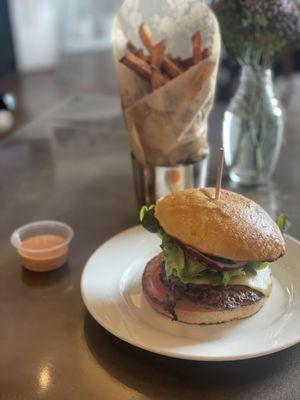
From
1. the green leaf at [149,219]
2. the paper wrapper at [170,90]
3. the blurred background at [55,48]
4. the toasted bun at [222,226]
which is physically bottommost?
the blurred background at [55,48]

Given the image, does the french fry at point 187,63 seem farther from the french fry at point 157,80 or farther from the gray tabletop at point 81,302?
the gray tabletop at point 81,302

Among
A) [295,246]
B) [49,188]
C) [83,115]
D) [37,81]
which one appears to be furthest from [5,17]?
[295,246]

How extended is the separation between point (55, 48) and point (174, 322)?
4.90 meters

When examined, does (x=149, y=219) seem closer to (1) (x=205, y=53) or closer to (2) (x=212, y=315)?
(2) (x=212, y=315)

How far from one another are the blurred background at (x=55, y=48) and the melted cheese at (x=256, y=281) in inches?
139

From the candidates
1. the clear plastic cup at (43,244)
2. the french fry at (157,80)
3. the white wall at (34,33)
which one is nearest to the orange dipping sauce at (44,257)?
the clear plastic cup at (43,244)

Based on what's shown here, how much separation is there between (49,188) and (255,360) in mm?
888

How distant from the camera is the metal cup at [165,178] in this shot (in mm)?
1267

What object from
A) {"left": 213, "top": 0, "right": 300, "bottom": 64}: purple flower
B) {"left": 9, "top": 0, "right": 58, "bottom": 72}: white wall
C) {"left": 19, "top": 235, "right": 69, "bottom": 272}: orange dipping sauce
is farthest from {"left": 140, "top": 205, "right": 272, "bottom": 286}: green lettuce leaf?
{"left": 9, "top": 0, "right": 58, "bottom": 72}: white wall

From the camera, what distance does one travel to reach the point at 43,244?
1.20 metres

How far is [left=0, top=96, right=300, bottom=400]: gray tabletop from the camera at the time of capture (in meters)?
0.80

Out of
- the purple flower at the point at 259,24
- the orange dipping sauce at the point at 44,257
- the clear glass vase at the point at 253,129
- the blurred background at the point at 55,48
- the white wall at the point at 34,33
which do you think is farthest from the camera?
the white wall at the point at 34,33

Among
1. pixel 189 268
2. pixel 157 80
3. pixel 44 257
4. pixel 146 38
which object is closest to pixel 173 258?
pixel 189 268

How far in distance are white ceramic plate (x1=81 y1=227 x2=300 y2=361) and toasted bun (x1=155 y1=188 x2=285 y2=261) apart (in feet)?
0.37
